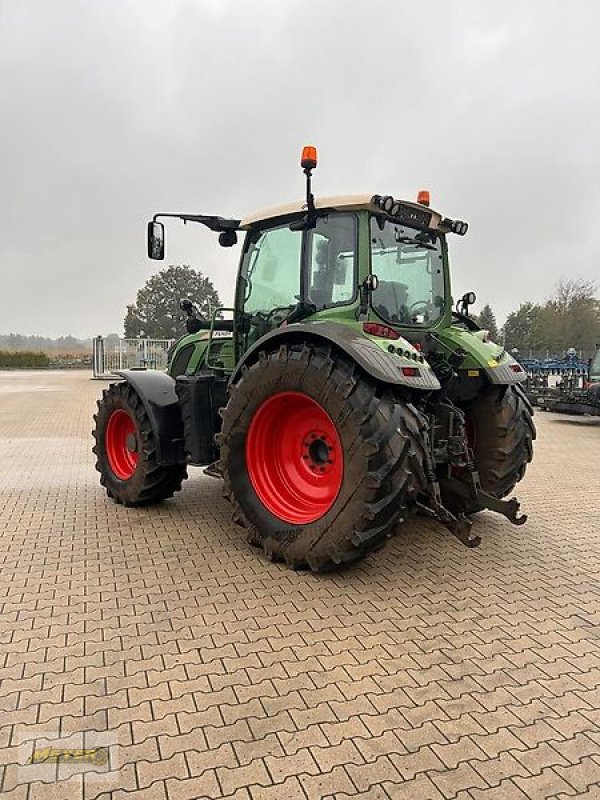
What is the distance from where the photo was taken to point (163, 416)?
5.15 metres

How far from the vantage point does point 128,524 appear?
497 centimetres

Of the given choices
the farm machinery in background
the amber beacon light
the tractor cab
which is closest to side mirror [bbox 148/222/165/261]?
the tractor cab

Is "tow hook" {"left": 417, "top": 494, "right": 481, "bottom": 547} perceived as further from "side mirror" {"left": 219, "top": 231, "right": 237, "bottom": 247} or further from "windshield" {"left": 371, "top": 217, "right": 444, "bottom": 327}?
"side mirror" {"left": 219, "top": 231, "right": 237, "bottom": 247}

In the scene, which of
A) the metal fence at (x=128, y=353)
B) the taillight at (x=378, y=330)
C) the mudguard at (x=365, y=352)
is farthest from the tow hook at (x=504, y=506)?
the metal fence at (x=128, y=353)

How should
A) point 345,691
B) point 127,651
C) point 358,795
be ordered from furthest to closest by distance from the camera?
point 127,651
point 345,691
point 358,795

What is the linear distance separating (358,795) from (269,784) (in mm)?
296

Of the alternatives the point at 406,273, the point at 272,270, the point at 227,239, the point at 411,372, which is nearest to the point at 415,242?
the point at 406,273

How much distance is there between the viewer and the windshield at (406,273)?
4.29 metres

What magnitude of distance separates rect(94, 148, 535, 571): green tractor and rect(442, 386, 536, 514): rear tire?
0.01 metres

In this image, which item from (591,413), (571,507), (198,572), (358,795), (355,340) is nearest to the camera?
(358,795)

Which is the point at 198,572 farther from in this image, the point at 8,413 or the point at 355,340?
the point at 8,413

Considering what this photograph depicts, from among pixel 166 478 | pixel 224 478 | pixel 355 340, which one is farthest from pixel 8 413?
pixel 355 340

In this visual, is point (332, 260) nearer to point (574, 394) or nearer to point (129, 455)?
point (129, 455)

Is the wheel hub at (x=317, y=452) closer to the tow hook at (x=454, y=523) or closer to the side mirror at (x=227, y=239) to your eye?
the tow hook at (x=454, y=523)
